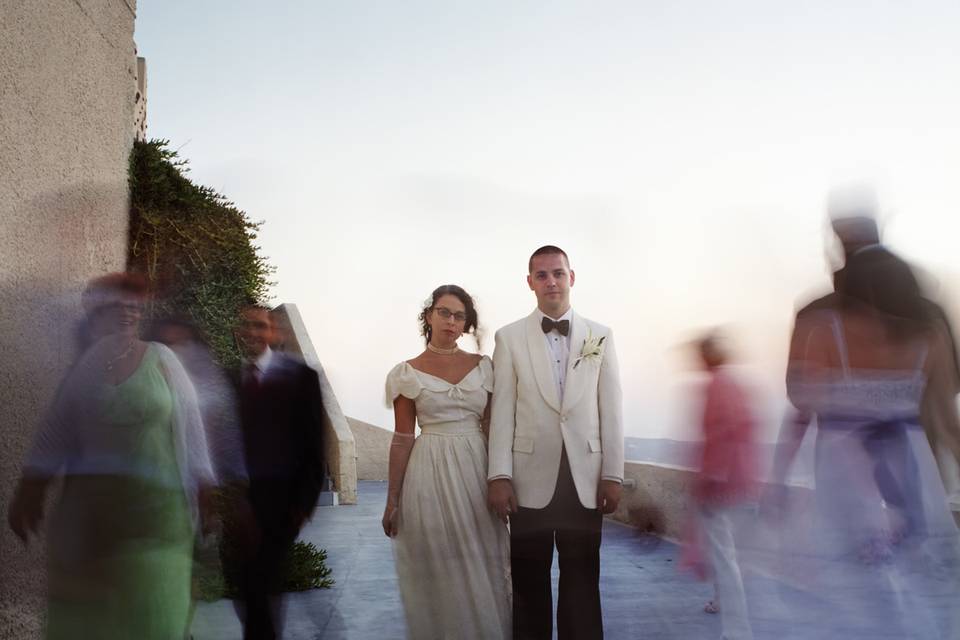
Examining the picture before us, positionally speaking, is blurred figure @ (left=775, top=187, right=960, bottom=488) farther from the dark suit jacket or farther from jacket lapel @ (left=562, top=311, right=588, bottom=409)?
the dark suit jacket

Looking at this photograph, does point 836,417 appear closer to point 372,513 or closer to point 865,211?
point 865,211

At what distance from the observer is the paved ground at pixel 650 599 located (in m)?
1.91

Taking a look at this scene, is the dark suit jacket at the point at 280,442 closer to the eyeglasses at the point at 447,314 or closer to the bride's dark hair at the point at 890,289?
the eyeglasses at the point at 447,314

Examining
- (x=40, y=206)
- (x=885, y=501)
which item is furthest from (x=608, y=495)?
(x=40, y=206)

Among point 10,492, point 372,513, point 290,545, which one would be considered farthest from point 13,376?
point 372,513

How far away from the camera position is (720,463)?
2330 mm

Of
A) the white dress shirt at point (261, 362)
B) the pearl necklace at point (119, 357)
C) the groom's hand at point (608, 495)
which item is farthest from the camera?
the white dress shirt at point (261, 362)

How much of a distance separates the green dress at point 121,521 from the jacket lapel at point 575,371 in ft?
4.64

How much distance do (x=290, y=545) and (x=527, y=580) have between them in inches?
44.5

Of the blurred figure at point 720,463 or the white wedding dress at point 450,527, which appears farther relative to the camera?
the white wedding dress at point 450,527

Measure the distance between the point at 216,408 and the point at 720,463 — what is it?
7.06 ft

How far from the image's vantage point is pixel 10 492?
11.3ft

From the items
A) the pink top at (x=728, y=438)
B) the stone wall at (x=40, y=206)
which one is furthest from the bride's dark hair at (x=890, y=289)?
the stone wall at (x=40, y=206)

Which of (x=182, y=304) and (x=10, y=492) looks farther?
(x=182, y=304)
